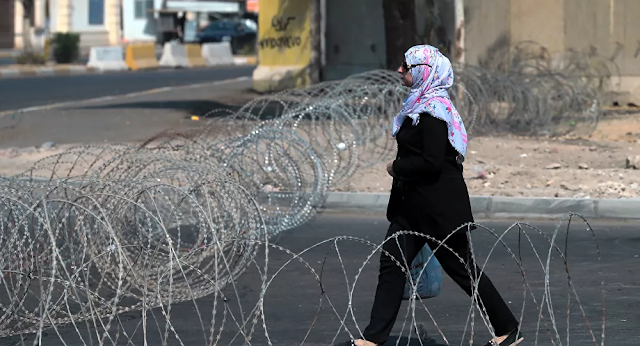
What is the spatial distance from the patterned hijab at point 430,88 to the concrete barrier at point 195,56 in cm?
4159

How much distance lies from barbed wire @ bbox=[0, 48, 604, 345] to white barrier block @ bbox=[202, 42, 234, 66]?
31.2 meters

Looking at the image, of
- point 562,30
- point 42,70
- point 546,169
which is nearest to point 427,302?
point 546,169

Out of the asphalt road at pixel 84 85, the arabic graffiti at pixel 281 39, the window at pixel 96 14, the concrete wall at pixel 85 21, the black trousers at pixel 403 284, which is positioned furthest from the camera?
the window at pixel 96 14

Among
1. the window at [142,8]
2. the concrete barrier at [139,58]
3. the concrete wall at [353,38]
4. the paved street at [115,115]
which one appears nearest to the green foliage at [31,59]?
the concrete barrier at [139,58]

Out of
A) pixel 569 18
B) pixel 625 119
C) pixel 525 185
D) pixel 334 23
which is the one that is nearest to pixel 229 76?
pixel 334 23

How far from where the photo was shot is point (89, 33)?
72.6 metres

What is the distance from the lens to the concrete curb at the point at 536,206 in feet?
35.4

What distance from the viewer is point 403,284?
594cm

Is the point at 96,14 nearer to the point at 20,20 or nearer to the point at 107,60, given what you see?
the point at 20,20

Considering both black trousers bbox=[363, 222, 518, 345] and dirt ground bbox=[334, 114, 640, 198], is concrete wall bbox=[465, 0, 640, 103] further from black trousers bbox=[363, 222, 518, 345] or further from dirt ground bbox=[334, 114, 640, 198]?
black trousers bbox=[363, 222, 518, 345]

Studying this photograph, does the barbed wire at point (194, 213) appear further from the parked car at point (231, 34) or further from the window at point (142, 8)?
the window at point (142, 8)

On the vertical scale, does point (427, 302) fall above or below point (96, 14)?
below

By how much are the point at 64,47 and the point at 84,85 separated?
15720 mm

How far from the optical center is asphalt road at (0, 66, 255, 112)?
2542cm
